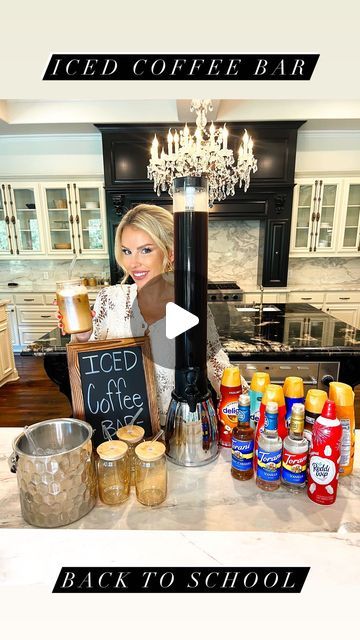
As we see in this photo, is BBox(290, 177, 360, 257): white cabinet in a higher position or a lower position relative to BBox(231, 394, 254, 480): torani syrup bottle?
higher

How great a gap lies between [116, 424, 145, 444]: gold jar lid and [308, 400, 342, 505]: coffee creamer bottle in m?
0.35

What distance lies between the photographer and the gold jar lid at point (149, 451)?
67 cm

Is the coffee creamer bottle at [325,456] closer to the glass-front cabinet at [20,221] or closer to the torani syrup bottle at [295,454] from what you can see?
the torani syrup bottle at [295,454]

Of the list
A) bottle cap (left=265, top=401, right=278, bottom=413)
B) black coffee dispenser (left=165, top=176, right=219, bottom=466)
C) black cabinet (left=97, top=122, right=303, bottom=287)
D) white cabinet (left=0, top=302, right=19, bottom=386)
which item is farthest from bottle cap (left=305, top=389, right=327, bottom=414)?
black cabinet (left=97, top=122, right=303, bottom=287)

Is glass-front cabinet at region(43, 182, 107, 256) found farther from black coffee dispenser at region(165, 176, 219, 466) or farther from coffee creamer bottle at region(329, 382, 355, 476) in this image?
coffee creamer bottle at region(329, 382, 355, 476)

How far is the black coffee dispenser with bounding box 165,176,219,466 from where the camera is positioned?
738 mm

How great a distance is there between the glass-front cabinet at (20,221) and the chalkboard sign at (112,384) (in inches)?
169

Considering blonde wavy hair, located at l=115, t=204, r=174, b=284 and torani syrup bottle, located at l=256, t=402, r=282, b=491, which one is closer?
torani syrup bottle, located at l=256, t=402, r=282, b=491

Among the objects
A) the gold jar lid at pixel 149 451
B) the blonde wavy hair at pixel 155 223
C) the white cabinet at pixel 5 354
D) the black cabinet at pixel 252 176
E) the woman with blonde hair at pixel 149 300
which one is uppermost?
the black cabinet at pixel 252 176

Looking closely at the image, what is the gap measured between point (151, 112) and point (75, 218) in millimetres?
1550

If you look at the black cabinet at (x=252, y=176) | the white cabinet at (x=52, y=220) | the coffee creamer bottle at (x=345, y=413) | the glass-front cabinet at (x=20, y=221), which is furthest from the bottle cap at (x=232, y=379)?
the glass-front cabinet at (x=20, y=221)

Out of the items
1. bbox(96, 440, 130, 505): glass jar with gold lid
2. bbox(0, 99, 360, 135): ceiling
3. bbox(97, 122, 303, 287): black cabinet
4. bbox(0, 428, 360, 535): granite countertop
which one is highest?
bbox(0, 99, 360, 135): ceiling

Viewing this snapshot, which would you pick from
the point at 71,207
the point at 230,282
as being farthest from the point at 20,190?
the point at 230,282

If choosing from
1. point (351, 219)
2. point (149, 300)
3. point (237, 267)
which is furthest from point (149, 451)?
point (351, 219)
